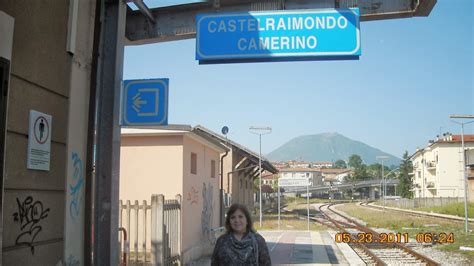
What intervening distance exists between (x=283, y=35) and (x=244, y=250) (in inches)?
90.0

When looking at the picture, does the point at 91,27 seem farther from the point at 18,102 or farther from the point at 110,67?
the point at 18,102

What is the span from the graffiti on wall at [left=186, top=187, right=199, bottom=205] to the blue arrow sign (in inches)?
320

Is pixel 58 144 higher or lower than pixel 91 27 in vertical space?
lower

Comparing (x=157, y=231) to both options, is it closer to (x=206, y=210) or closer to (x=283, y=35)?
(x=206, y=210)

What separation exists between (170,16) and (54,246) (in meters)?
2.91

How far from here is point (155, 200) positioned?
10.0 metres

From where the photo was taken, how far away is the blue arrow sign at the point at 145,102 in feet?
16.8

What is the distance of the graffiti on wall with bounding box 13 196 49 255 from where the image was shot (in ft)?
12.0

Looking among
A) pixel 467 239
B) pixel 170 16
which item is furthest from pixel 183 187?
pixel 467 239

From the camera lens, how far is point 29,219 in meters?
3.77

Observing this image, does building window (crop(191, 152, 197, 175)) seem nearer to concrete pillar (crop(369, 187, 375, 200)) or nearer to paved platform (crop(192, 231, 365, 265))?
paved platform (crop(192, 231, 365, 265))

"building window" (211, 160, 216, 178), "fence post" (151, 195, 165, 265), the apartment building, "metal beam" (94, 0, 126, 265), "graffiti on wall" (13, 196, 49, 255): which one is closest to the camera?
"graffiti on wall" (13, 196, 49, 255)

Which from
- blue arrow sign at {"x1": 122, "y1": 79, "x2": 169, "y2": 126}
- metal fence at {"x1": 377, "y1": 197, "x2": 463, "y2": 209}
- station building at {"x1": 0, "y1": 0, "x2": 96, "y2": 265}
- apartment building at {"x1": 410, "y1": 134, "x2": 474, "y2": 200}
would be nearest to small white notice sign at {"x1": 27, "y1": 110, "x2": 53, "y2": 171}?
station building at {"x1": 0, "y1": 0, "x2": 96, "y2": 265}

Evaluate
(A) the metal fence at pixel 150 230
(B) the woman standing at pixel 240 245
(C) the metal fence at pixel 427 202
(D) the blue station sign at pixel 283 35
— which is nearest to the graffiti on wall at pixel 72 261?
(B) the woman standing at pixel 240 245
